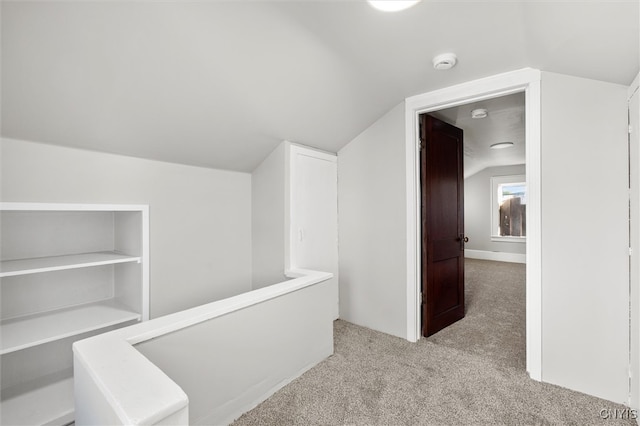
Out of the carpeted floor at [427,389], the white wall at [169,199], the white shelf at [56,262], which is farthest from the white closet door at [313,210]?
the white shelf at [56,262]

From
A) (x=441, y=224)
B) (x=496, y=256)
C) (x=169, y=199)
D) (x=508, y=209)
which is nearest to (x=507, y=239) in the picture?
(x=496, y=256)

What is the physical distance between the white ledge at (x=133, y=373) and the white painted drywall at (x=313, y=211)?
127 cm

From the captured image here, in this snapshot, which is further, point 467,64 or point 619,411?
point 467,64

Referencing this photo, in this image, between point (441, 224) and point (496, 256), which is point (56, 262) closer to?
point (441, 224)

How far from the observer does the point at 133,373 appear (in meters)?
0.97

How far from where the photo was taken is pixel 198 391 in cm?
151

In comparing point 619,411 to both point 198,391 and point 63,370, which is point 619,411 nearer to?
point 198,391

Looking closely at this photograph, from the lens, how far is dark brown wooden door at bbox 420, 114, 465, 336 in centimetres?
278

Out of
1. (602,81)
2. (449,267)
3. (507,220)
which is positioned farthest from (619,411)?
(507,220)

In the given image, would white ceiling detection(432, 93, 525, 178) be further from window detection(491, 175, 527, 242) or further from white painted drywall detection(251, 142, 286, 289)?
white painted drywall detection(251, 142, 286, 289)

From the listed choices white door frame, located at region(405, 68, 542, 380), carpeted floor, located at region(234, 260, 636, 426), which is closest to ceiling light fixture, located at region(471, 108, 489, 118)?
white door frame, located at region(405, 68, 542, 380)

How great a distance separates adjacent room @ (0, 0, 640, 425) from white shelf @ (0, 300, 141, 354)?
0.9 inches

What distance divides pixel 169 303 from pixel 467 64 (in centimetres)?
280

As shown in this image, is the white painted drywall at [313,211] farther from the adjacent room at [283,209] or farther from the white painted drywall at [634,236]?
the white painted drywall at [634,236]
